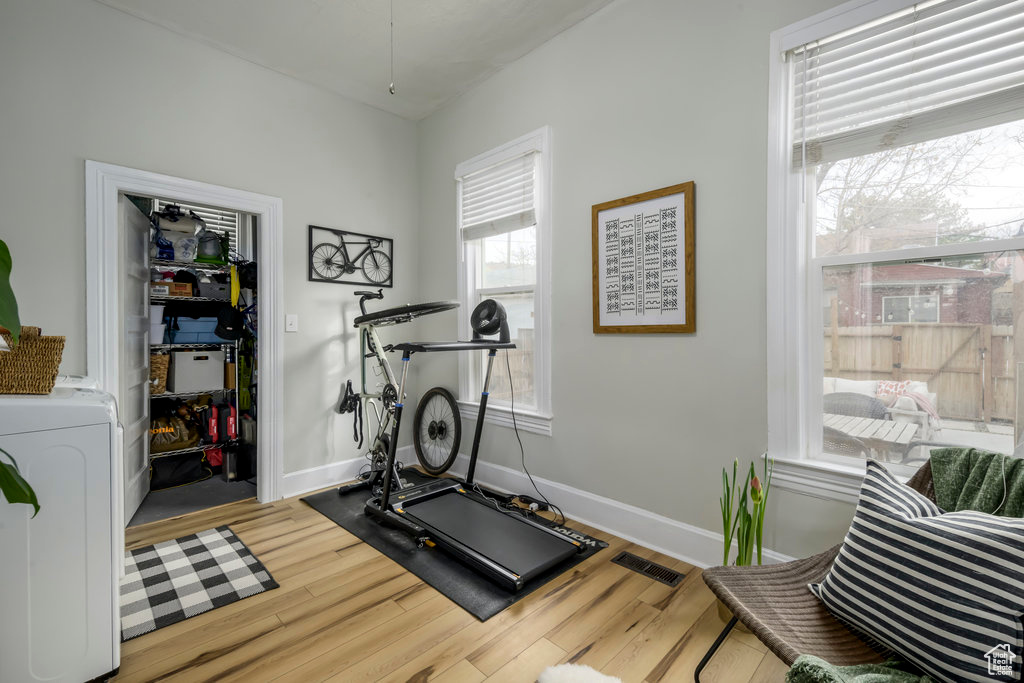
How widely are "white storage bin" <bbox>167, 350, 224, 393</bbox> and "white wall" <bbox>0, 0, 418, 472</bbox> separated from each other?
1123mm

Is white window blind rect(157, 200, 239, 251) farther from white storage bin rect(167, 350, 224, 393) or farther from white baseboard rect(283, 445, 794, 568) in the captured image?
white baseboard rect(283, 445, 794, 568)

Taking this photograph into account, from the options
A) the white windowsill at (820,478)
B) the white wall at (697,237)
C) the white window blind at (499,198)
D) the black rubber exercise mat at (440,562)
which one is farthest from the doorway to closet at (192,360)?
the white windowsill at (820,478)

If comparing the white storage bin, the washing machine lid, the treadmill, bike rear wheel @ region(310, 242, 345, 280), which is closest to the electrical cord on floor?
the treadmill

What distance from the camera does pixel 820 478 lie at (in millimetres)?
1960

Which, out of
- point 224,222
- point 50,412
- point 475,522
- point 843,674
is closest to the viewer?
point 843,674

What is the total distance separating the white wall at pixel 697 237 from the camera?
84.4 inches

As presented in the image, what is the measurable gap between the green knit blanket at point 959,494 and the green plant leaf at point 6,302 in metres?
1.86

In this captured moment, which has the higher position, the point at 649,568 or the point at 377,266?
the point at 377,266

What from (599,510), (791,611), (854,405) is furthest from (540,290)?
(791,611)

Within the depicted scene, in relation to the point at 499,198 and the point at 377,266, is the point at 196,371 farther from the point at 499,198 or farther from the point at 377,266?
the point at 499,198

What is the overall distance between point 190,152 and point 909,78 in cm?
370

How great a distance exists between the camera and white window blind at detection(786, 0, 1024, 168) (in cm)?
160

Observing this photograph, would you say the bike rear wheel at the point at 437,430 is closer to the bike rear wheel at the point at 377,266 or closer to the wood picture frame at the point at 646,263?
the bike rear wheel at the point at 377,266

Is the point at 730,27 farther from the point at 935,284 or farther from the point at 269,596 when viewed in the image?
the point at 269,596
